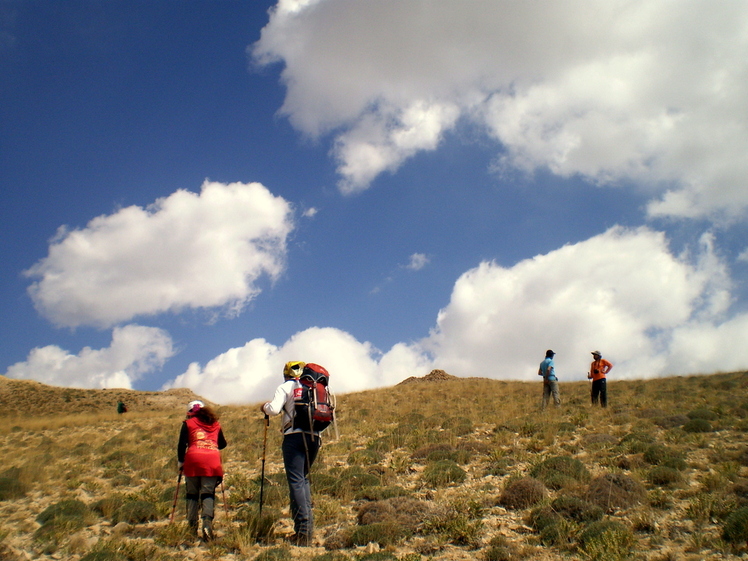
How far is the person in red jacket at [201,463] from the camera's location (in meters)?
6.94

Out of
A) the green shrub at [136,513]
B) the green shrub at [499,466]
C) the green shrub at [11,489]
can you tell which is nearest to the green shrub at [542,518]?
the green shrub at [499,466]

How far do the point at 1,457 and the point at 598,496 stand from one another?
18.2 metres

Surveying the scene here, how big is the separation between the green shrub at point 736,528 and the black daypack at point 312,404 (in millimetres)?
4744

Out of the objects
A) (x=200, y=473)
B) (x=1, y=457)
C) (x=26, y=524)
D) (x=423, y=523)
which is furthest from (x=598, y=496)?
(x=1, y=457)

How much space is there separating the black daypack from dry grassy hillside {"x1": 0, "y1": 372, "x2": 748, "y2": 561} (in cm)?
157

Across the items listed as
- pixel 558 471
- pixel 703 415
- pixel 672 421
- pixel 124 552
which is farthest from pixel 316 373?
pixel 703 415

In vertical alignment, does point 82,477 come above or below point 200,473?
below

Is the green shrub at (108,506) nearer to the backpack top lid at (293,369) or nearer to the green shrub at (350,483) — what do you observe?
the green shrub at (350,483)

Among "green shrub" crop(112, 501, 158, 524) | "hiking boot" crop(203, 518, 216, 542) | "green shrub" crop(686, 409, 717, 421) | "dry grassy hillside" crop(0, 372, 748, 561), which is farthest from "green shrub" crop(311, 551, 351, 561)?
"green shrub" crop(686, 409, 717, 421)

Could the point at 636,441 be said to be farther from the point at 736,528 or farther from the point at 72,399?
the point at 72,399

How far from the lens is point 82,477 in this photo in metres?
12.2

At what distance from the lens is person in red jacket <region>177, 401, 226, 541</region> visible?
273 inches

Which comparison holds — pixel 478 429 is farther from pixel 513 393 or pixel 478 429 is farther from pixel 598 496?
pixel 513 393

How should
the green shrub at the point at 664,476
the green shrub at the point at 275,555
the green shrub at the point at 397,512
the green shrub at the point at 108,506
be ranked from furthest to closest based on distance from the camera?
A: the green shrub at the point at 108,506
the green shrub at the point at 664,476
the green shrub at the point at 397,512
the green shrub at the point at 275,555
